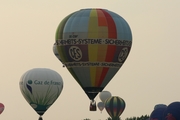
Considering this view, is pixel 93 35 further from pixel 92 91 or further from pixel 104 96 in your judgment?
pixel 104 96

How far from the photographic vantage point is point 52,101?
245 feet

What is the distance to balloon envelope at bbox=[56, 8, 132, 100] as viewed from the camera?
200ft

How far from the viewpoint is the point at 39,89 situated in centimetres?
7388

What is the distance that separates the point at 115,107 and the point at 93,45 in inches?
1117

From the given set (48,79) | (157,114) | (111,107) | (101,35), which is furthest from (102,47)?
(111,107)

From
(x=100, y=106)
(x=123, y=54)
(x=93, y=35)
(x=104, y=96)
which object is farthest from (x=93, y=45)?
(x=104, y=96)

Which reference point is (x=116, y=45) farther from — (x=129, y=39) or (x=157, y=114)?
(x=157, y=114)

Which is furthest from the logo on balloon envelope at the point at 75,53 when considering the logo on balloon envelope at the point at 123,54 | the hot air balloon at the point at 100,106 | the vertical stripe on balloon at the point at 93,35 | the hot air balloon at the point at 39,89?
the hot air balloon at the point at 100,106

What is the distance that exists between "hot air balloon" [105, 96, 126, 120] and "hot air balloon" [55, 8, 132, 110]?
2624 cm

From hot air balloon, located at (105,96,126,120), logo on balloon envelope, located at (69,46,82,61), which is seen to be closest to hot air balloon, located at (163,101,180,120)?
logo on balloon envelope, located at (69,46,82,61)

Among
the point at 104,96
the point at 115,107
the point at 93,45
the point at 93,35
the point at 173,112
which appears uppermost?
the point at 93,35

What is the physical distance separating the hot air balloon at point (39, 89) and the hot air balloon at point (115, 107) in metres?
13.8

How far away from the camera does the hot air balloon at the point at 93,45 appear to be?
60.8 metres

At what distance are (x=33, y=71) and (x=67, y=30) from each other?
14995mm
